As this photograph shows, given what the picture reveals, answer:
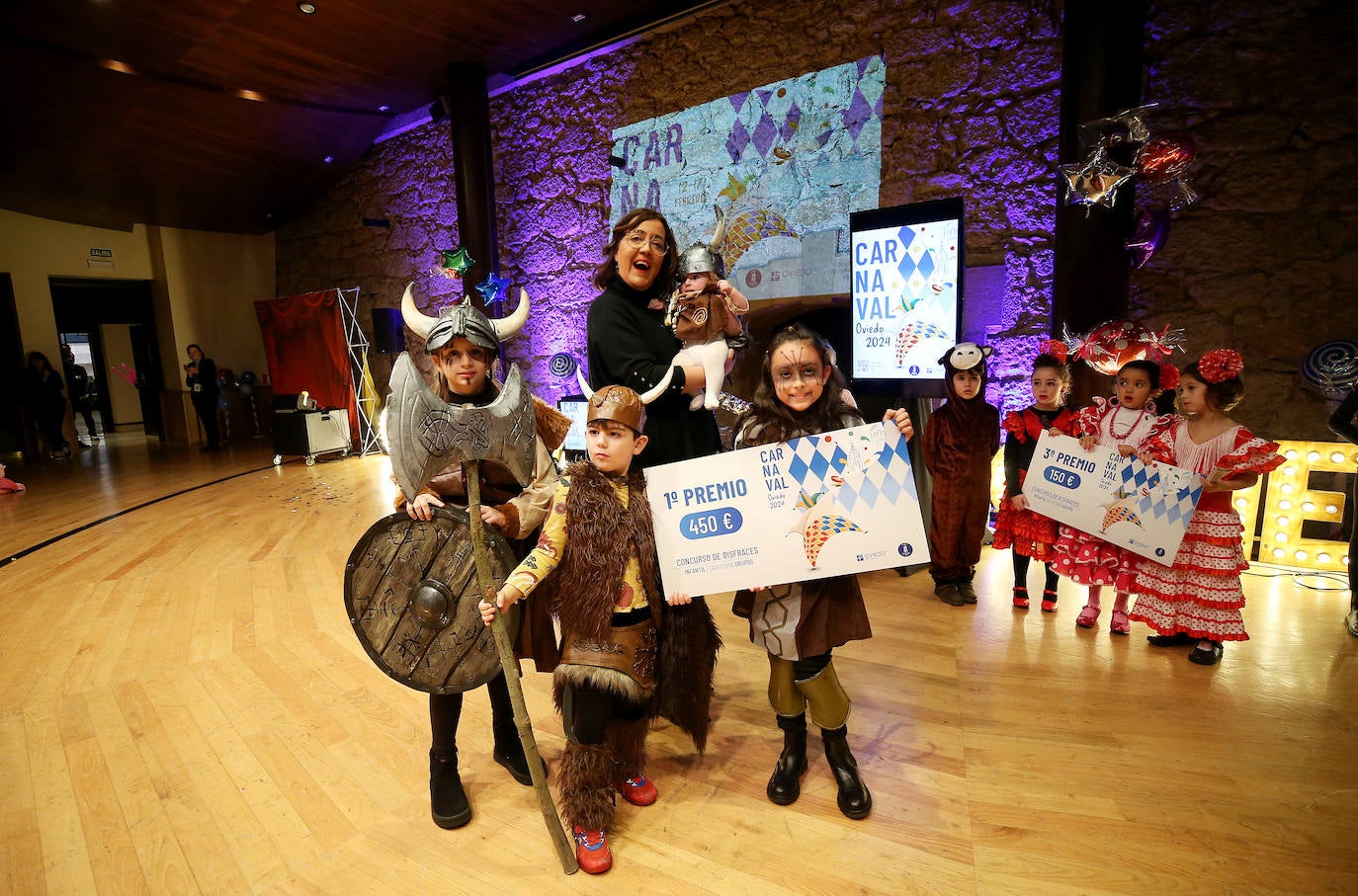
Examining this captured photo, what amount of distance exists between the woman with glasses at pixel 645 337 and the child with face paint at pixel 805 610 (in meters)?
0.20

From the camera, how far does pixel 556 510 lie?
1.74 metres

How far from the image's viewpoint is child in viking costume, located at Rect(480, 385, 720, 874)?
1.73 metres

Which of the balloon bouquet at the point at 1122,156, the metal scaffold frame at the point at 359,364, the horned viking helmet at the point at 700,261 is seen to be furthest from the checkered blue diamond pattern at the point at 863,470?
the metal scaffold frame at the point at 359,364

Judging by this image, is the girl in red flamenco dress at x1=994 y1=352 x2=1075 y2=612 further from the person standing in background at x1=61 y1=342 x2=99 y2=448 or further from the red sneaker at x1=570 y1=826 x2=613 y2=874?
the person standing in background at x1=61 y1=342 x2=99 y2=448

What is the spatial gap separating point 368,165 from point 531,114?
11.5 feet

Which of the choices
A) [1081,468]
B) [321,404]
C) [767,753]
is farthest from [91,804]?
[321,404]

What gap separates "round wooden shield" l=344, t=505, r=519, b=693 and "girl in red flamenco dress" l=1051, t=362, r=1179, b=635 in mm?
2868

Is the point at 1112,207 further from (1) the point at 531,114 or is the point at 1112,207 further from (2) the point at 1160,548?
(1) the point at 531,114

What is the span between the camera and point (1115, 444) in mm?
2975

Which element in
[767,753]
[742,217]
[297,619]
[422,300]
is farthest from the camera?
[422,300]

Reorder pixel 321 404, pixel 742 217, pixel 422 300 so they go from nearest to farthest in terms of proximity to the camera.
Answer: pixel 742 217 < pixel 422 300 < pixel 321 404

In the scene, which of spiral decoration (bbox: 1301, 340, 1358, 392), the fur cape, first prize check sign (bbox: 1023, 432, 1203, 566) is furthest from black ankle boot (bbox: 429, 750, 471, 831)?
spiral decoration (bbox: 1301, 340, 1358, 392)

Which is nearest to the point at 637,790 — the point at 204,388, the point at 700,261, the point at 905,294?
the point at 700,261

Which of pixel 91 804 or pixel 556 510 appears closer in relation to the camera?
pixel 556 510
